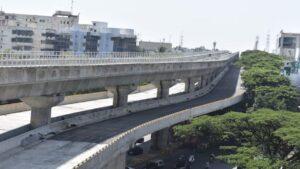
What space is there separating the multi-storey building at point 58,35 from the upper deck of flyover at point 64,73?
69.7 m

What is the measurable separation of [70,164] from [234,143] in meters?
32.0

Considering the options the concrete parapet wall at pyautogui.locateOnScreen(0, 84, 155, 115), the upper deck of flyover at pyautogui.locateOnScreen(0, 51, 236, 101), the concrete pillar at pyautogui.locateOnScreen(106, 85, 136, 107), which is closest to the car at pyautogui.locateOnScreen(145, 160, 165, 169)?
the upper deck of flyover at pyautogui.locateOnScreen(0, 51, 236, 101)

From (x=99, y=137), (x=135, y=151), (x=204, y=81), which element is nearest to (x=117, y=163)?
(x=99, y=137)

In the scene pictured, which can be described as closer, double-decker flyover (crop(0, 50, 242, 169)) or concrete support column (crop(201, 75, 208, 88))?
double-decker flyover (crop(0, 50, 242, 169))

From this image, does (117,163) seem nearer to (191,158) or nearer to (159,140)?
(191,158)

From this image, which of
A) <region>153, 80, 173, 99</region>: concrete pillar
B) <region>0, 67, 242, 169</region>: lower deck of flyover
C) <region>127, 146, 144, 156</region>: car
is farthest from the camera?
<region>153, 80, 173, 99</region>: concrete pillar

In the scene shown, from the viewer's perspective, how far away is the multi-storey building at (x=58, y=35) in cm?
15000

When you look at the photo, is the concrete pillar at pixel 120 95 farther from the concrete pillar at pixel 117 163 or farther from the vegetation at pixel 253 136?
the concrete pillar at pixel 117 163

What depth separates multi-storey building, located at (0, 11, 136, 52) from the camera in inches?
5906

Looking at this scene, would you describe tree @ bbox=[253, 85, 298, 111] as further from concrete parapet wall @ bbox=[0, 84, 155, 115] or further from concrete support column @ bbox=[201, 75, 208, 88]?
concrete support column @ bbox=[201, 75, 208, 88]

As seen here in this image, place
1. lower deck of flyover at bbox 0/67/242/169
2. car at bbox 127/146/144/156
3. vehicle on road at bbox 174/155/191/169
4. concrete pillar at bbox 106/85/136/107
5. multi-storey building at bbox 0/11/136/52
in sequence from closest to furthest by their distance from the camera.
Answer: lower deck of flyover at bbox 0/67/242/169, vehicle on road at bbox 174/155/191/169, car at bbox 127/146/144/156, concrete pillar at bbox 106/85/136/107, multi-storey building at bbox 0/11/136/52

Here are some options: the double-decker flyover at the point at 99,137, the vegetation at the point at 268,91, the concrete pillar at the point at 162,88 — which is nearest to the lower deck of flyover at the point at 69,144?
the double-decker flyover at the point at 99,137

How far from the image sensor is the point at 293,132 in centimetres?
5150

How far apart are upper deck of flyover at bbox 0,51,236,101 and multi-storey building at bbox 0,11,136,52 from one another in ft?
229
